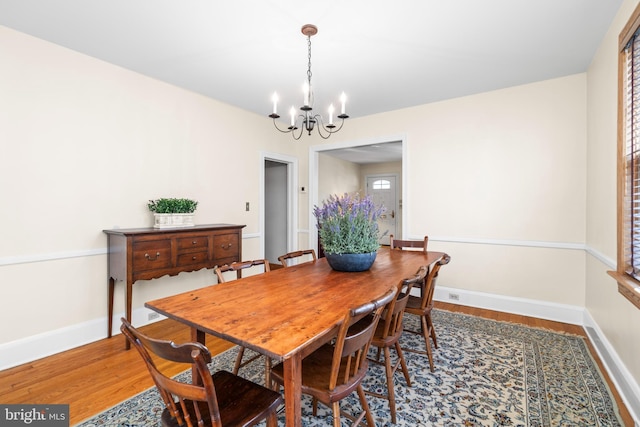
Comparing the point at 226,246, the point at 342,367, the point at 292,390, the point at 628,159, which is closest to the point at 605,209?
the point at 628,159

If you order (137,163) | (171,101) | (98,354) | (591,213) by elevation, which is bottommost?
(98,354)

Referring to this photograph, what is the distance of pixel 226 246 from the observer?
3.27 metres

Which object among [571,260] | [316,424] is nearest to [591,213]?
[571,260]

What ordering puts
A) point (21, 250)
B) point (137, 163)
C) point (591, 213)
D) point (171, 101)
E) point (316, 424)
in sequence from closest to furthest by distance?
1. point (316, 424)
2. point (21, 250)
3. point (591, 213)
4. point (137, 163)
5. point (171, 101)

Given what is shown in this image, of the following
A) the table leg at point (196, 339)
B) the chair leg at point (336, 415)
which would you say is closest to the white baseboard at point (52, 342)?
the table leg at point (196, 339)

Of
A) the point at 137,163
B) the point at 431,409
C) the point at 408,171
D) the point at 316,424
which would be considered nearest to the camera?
the point at 316,424

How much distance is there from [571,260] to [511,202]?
80 cm

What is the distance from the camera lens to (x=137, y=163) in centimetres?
303

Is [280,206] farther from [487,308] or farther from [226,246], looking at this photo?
[487,308]

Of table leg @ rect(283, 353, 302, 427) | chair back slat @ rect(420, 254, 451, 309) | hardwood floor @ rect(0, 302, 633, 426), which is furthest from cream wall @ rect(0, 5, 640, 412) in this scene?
table leg @ rect(283, 353, 302, 427)

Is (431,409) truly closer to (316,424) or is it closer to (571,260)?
A: (316,424)

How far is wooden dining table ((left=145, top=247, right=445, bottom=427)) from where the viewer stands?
1089 mm

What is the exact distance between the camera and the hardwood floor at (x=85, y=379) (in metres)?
1.88

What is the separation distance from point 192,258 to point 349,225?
5.70 ft
